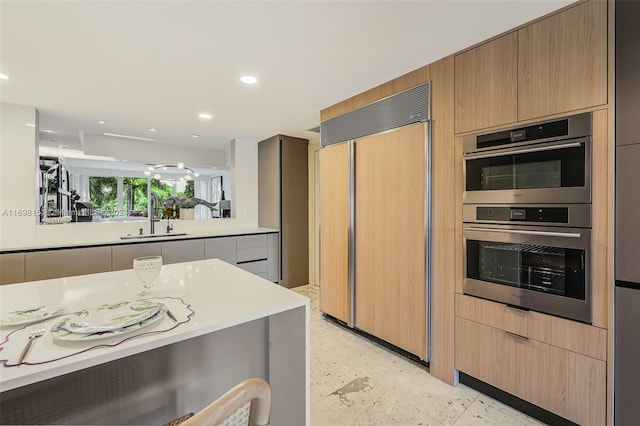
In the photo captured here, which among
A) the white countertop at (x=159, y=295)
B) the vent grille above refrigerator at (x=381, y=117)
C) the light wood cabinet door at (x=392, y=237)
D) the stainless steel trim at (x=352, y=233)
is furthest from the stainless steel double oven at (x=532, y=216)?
the white countertop at (x=159, y=295)

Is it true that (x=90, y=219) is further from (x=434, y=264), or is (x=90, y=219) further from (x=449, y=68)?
(x=449, y=68)

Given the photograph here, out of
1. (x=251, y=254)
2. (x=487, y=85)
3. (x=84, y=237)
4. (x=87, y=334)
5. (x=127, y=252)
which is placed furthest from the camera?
(x=251, y=254)

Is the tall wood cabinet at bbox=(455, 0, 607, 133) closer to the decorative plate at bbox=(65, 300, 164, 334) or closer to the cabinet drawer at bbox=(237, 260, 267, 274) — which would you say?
the decorative plate at bbox=(65, 300, 164, 334)

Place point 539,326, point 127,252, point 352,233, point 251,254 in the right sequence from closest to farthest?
1. point 539,326
2. point 352,233
3. point 127,252
4. point 251,254

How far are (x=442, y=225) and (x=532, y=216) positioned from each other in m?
0.55

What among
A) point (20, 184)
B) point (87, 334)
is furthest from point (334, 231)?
point (20, 184)

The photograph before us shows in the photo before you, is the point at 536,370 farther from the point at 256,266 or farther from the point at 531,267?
the point at 256,266

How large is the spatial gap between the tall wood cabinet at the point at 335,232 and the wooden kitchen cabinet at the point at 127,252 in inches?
79.5

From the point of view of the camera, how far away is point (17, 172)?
289 cm

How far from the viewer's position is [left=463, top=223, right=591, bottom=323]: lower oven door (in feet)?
4.97

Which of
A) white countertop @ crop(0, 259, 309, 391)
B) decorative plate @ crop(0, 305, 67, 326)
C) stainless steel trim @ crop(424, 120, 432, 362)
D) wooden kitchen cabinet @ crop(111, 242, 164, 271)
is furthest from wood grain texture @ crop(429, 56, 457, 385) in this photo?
wooden kitchen cabinet @ crop(111, 242, 164, 271)

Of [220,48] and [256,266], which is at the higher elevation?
[220,48]

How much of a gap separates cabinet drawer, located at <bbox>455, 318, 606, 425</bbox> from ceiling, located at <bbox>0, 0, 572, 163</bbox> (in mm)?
1881

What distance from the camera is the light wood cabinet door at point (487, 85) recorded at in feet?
5.76
